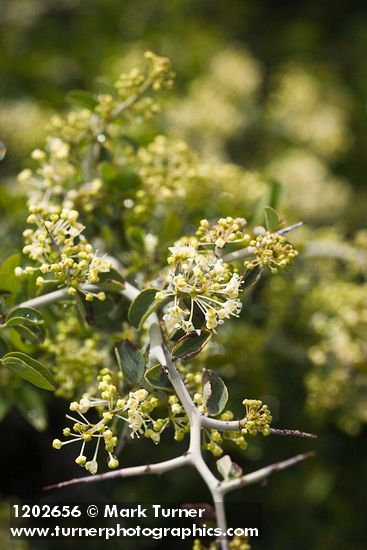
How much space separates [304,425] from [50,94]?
6.88 feet

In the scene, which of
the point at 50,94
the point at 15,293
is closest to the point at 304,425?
the point at 15,293

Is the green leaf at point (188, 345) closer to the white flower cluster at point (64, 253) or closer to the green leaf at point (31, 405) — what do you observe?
the white flower cluster at point (64, 253)

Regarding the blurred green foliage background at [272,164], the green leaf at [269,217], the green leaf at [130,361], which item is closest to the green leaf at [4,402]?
the blurred green foliage background at [272,164]

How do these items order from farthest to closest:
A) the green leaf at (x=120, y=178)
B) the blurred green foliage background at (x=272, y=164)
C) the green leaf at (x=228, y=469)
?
1. the blurred green foliage background at (x=272, y=164)
2. the green leaf at (x=120, y=178)
3. the green leaf at (x=228, y=469)

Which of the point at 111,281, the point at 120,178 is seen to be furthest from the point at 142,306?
the point at 120,178

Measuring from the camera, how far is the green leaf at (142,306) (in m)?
1.34

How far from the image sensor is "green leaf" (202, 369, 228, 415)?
48.6 inches

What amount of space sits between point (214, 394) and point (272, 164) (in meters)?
2.62

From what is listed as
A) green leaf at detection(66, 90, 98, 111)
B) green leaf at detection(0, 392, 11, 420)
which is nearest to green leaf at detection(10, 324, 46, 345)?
green leaf at detection(0, 392, 11, 420)

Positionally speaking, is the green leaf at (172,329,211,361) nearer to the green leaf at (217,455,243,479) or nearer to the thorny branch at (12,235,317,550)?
the thorny branch at (12,235,317,550)

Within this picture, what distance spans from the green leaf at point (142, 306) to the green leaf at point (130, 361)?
55mm

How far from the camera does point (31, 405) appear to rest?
1938 mm

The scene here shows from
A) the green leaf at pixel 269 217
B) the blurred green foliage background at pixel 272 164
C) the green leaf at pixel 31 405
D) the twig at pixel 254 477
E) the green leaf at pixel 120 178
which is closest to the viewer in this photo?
the twig at pixel 254 477

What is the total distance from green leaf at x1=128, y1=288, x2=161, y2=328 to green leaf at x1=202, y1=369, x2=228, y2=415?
0.58ft
